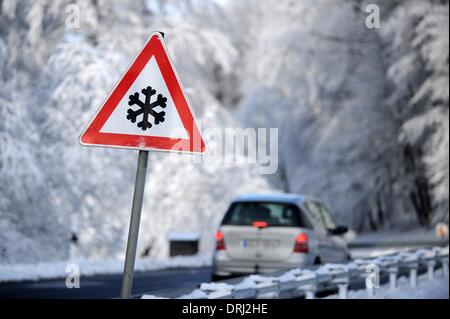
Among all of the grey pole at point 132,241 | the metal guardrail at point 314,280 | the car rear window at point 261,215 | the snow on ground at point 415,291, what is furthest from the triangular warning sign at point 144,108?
the snow on ground at point 415,291

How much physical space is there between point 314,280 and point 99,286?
5373 millimetres

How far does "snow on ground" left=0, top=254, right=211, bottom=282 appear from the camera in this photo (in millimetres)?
15117

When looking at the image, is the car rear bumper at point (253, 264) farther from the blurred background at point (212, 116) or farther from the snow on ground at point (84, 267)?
the blurred background at point (212, 116)

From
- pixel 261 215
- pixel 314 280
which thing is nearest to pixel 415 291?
pixel 261 215

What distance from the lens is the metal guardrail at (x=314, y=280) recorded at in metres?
7.67

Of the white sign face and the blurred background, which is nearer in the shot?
the white sign face

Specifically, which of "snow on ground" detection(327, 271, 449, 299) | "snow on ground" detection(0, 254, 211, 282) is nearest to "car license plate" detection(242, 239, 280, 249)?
"snow on ground" detection(327, 271, 449, 299)

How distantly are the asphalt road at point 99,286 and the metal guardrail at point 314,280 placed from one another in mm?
1427

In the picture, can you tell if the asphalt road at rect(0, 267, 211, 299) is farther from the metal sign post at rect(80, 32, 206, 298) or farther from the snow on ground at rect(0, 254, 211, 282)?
the metal sign post at rect(80, 32, 206, 298)

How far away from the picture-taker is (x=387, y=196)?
3706 cm

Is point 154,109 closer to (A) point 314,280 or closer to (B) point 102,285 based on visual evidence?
(A) point 314,280

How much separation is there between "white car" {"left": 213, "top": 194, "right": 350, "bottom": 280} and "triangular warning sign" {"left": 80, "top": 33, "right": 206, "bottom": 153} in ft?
21.9

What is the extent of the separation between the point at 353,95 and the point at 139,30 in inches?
500
